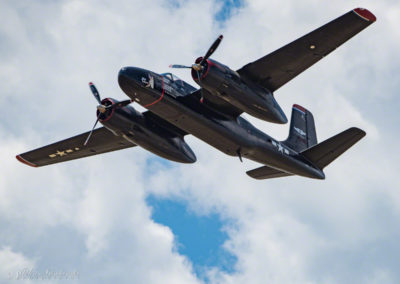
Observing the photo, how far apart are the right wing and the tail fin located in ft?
31.2

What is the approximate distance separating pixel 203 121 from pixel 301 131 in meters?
10.2

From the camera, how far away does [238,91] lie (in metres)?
28.3

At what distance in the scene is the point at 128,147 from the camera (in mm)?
36031

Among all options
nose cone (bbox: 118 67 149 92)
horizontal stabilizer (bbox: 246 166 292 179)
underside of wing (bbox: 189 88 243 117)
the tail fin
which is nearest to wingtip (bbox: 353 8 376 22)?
underside of wing (bbox: 189 88 243 117)

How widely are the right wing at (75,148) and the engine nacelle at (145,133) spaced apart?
2958 millimetres

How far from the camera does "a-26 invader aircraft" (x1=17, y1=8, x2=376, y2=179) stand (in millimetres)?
28016

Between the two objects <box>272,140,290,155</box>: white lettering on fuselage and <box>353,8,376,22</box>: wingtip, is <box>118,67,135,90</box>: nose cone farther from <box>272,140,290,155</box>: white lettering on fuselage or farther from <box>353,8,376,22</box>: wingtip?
<box>353,8,376,22</box>: wingtip

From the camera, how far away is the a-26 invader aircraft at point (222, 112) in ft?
91.9

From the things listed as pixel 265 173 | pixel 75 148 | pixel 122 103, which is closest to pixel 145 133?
pixel 122 103

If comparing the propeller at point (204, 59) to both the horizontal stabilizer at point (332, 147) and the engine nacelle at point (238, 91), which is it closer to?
the engine nacelle at point (238, 91)

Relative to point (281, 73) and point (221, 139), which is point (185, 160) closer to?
point (221, 139)

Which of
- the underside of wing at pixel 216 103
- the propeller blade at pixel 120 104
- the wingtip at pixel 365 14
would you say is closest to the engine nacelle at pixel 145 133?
the propeller blade at pixel 120 104

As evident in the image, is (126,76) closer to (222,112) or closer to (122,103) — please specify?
(122,103)

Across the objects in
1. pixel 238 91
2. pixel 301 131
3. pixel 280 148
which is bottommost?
pixel 280 148
